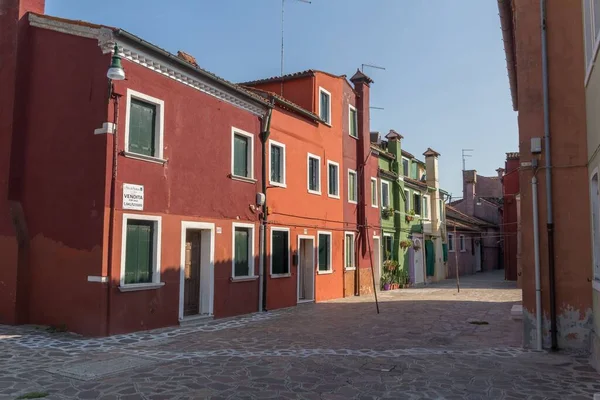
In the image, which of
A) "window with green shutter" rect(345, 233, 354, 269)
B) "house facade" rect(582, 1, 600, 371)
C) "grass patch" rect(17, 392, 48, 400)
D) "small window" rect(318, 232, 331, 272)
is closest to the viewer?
"grass patch" rect(17, 392, 48, 400)

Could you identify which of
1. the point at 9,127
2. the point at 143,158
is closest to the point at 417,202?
the point at 143,158

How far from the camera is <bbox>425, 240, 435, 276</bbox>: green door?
104ft

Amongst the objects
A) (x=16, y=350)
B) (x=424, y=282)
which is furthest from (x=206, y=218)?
(x=424, y=282)

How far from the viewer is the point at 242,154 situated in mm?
14875

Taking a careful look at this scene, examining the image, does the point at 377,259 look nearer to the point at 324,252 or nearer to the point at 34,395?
the point at 324,252

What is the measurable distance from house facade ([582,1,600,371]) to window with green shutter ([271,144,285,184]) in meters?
9.40

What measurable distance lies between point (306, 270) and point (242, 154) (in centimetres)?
577

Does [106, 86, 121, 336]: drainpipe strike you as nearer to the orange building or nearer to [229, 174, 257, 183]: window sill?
[229, 174, 257, 183]: window sill

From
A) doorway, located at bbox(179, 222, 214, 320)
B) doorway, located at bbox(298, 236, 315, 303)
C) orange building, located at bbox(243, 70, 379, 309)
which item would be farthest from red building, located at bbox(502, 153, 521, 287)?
doorway, located at bbox(179, 222, 214, 320)

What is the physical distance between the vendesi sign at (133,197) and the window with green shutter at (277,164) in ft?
18.3

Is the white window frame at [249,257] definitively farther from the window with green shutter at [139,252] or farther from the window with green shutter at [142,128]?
the window with green shutter at [142,128]

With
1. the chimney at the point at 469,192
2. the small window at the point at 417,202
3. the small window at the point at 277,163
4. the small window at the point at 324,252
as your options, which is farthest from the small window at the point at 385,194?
the chimney at the point at 469,192

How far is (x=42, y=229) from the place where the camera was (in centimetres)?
1118

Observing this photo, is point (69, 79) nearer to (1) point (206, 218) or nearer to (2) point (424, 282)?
(1) point (206, 218)
